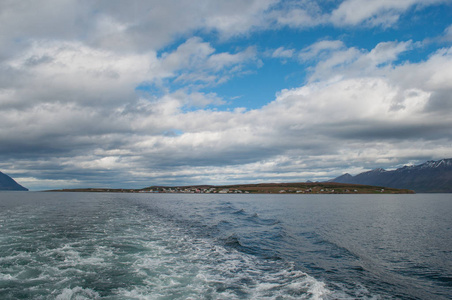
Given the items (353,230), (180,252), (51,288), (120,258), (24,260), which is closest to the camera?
(51,288)

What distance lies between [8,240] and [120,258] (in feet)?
50.8

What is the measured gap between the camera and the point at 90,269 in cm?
1983

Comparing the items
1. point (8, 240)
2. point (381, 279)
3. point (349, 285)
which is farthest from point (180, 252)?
point (8, 240)

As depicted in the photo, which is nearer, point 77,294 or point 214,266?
point 77,294

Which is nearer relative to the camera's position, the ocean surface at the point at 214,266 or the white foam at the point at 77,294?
the white foam at the point at 77,294

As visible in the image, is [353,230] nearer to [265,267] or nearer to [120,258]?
[265,267]

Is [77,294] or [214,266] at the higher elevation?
[77,294]

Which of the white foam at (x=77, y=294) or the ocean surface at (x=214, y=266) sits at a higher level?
the white foam at (x=77, y=294)

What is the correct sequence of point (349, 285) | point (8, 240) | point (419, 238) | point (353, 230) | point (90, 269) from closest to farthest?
point (349, 285) → point (90, 269) → point (8, 240) → point (419, 238) → point (353, 230)

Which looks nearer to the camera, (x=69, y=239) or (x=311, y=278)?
(x=311, y=278)

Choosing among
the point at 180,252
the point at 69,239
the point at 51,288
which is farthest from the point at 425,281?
the point at 69,239

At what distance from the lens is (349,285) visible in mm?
18312

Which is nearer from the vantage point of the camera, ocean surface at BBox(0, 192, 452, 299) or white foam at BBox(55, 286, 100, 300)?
white foam at BBox(55, 286, 100, 300)

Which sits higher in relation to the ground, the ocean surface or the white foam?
the white foam
